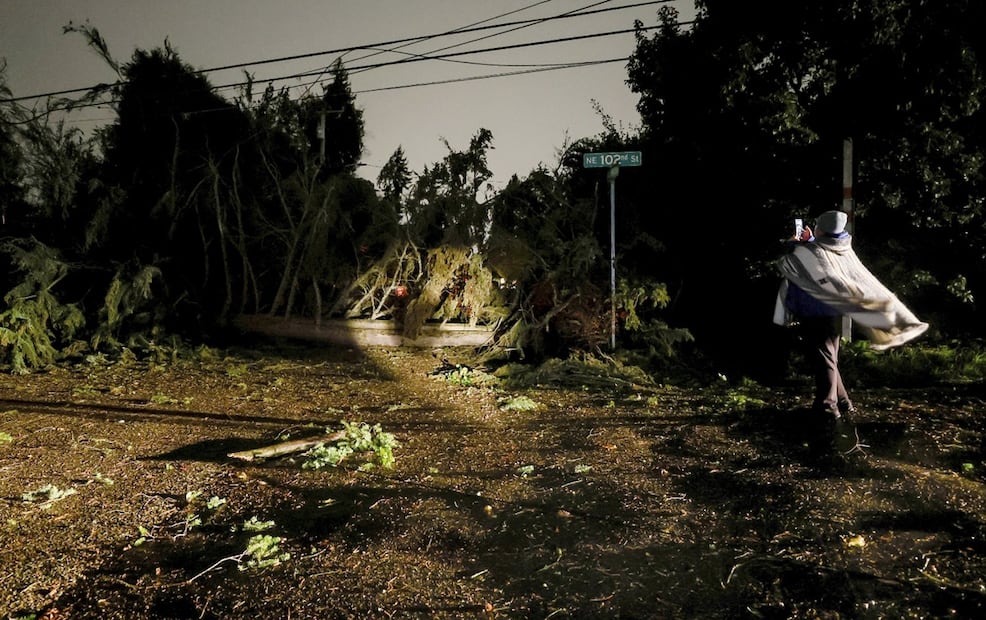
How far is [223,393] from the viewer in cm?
746

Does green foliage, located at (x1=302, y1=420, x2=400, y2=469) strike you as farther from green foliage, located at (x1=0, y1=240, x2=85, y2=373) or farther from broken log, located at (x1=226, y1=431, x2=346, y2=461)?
green foliage, located at (x1=0, y1=240, x2=85, y2=373)

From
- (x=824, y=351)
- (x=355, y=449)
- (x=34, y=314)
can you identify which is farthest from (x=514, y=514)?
(x=34, y=314)

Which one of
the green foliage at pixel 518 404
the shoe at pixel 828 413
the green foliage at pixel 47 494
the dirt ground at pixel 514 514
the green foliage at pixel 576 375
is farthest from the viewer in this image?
the green foliage at pixel 576 375

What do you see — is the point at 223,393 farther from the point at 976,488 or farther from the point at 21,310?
the point at 976,488

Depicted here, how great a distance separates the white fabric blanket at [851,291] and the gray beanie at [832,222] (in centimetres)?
7

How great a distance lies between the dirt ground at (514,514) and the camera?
8.88 ft

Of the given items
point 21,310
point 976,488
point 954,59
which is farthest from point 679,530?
point 21,310

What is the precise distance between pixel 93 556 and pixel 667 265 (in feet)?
31.6

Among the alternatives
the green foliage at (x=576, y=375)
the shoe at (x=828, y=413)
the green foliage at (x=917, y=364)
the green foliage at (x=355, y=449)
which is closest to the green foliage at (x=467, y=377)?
the green foliage at (x=576, y=375)

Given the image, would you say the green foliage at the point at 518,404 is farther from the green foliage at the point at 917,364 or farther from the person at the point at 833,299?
the green foliage at the point at 917,364

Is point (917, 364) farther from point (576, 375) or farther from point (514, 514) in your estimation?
point (514, 514)

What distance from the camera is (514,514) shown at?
3.63 m

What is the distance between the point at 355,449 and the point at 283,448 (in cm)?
61

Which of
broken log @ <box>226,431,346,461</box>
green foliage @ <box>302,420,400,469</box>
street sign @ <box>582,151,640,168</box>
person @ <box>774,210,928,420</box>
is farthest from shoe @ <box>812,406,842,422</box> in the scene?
street sign @ <box>582,151,640,168</box>
